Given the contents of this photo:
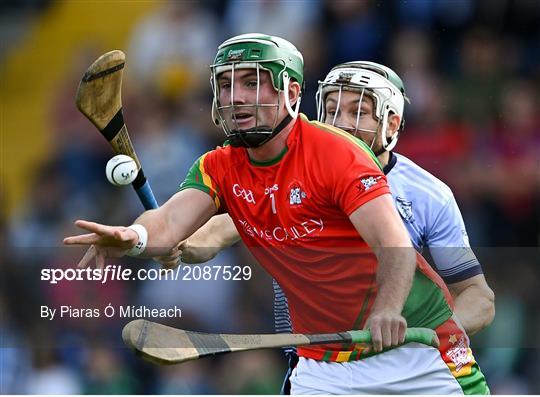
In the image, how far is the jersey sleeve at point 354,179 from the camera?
11.7 feet

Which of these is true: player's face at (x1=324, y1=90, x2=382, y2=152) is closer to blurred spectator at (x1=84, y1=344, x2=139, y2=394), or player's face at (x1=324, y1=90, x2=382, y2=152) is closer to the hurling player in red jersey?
the hurling player in red jersey

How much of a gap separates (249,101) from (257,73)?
4.1 inches

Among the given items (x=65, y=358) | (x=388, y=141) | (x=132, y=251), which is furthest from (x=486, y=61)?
(x=132, y=251)

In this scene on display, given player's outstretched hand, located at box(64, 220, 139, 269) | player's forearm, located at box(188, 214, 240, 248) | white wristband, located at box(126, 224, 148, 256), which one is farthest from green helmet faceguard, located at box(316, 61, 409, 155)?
player's outstretched hand, located at box(64, 220, 139, 269)

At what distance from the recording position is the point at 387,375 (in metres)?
3.91

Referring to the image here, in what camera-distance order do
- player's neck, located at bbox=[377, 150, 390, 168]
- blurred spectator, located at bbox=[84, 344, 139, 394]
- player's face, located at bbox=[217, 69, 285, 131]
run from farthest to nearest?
blurred spectator, located at bbox=[84, 344, 139, 394]
player's neck, located at bbox=[377, 150, 390, 168]
player's face, located at bbox=[217, 69, 285, 131]

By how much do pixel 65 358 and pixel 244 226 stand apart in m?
2.90

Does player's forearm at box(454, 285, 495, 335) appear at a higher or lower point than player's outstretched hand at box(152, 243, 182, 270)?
lower

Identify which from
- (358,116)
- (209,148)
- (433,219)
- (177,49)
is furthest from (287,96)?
(177,49)

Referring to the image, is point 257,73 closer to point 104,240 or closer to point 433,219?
point 104,240

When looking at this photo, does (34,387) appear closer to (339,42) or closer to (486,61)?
(339,42)

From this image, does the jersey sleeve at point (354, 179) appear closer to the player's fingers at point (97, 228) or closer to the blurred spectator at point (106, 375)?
the player's fingers at point (97, 228)

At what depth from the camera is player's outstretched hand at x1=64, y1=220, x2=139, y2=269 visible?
3.57m

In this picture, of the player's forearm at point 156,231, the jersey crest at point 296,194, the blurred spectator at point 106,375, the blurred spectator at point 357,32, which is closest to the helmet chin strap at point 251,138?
the jersey crest at point 296,194
